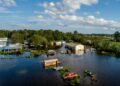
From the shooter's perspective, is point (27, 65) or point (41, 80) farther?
point (27, 65)

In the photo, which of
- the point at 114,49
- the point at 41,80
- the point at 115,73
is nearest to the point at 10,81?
the point at 41,80

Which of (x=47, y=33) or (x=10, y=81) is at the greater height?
(x=47, y=33)

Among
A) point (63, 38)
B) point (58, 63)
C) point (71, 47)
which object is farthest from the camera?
point (63, 38)

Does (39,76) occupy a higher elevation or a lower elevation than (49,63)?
lower

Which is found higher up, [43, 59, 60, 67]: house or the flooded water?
[43, 59, 60, 67]: house

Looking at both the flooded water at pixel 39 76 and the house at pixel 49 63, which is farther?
the house at pixel 49 63

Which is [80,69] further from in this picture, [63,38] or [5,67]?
[63,38]

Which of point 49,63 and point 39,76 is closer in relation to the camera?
point 39,76

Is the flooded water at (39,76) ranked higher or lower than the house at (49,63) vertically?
lower

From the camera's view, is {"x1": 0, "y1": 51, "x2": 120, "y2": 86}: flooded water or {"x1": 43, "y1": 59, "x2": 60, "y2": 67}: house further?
{"x1": 43, "y1": 59, "x2": 60, "y2": 67}: house

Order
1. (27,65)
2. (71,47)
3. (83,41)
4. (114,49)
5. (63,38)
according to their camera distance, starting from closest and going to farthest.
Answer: (27,65)
(114,49)
(71,47)
(83,41)
(63,38)
